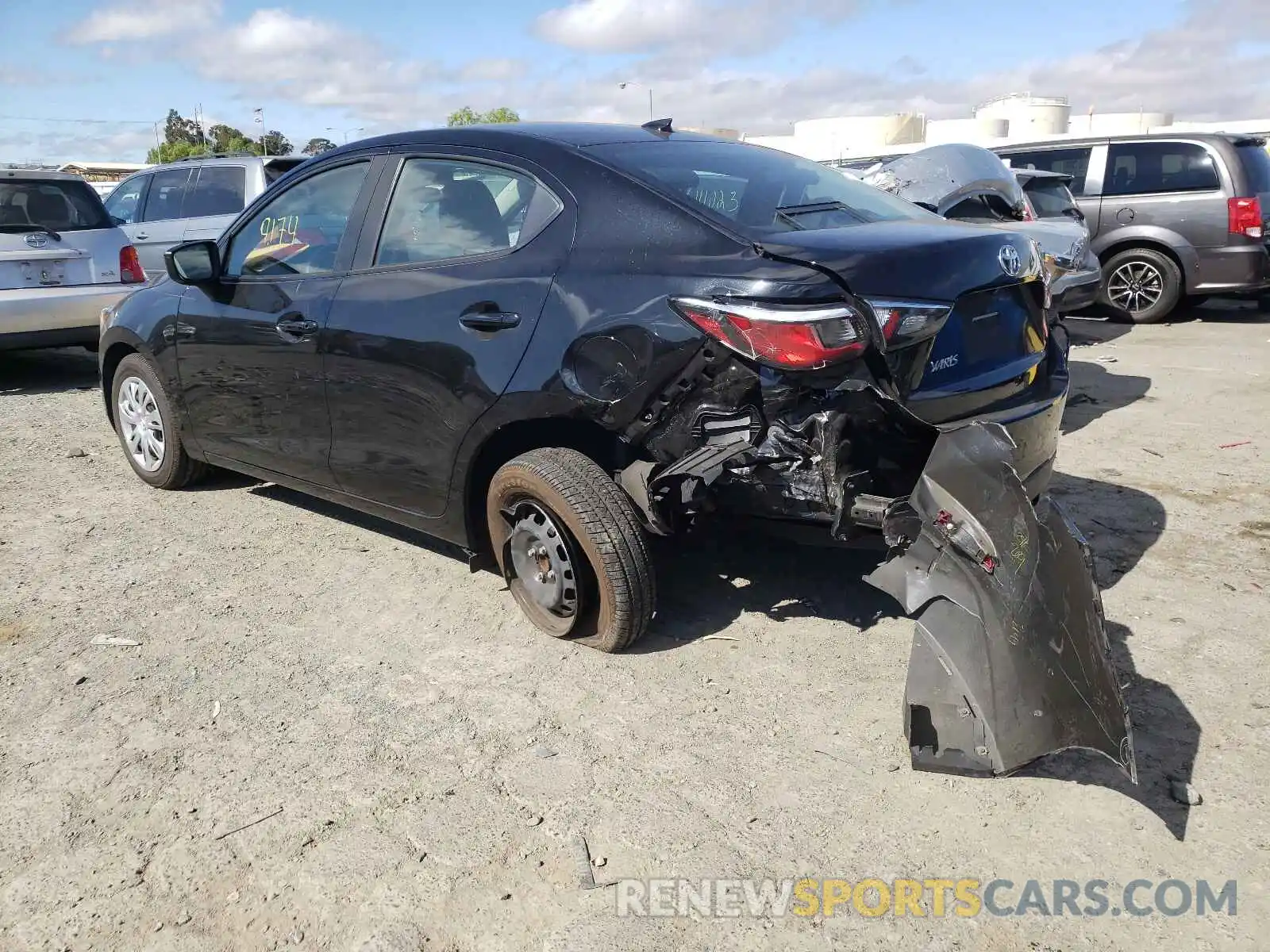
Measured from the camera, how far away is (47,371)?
9.60m

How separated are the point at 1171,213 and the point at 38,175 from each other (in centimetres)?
1054

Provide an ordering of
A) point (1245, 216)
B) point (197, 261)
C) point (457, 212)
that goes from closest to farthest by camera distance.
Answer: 1. point (457, 212)
2. point (197, 261)
3. point (1245, 216)

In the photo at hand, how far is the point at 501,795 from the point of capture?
2891mm

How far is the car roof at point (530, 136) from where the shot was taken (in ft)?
12.6

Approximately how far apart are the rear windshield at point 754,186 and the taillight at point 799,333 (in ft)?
1.30

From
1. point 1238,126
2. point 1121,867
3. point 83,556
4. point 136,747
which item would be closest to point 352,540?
point 83,556

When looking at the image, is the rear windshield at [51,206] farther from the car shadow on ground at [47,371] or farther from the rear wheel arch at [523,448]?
the rear wheel arch at [523,448]

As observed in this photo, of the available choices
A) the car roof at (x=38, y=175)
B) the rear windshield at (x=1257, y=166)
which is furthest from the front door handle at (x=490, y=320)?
the rear windshield at (x=1257, y=166)

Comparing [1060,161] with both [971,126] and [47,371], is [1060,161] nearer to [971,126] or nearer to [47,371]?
[47,371]

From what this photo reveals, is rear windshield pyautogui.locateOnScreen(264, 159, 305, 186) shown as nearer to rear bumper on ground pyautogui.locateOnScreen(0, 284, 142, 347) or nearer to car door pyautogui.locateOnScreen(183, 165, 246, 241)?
car door pyautogui.locateOnScreen(183, 165, 246, 241)

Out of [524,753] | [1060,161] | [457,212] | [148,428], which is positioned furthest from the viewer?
[1060,161]

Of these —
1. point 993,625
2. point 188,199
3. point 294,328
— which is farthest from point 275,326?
point 188,199

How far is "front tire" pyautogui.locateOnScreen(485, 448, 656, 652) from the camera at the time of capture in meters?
3.42

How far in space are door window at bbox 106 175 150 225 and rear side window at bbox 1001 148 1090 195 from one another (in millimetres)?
9353
